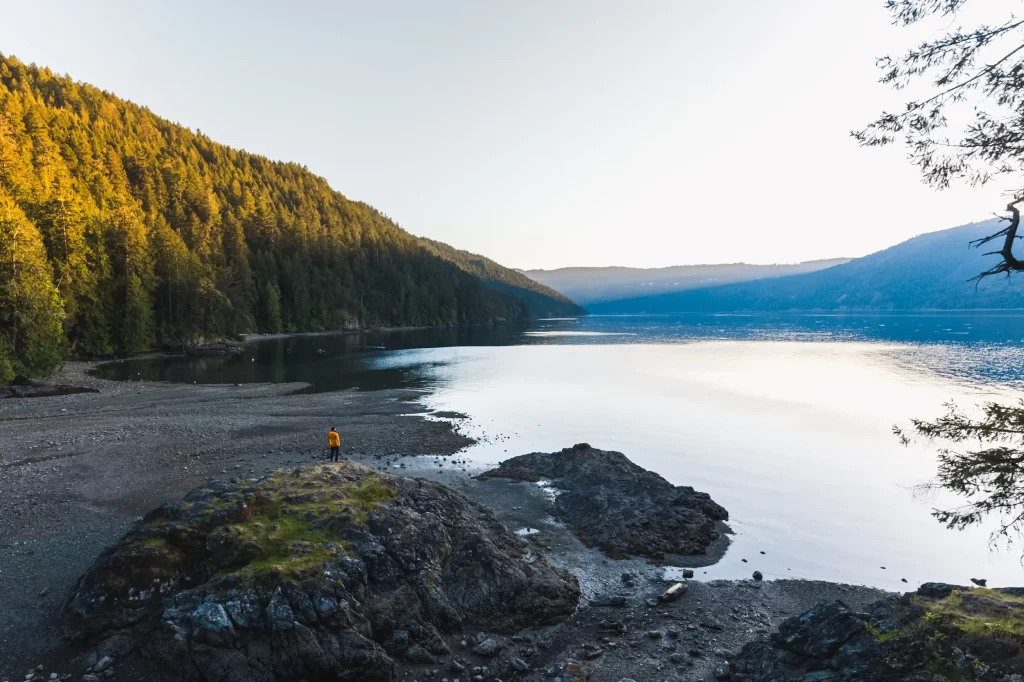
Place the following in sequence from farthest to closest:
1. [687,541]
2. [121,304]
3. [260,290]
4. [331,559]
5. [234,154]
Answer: [234,154] → [260,290] → [121,304] → [687,541] → [331,559]

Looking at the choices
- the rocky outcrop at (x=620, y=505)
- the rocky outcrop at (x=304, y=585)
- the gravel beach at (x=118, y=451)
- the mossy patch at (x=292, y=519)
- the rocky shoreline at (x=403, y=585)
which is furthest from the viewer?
the rocky outcrop at (x=620, y=505)

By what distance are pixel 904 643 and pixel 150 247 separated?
107284 millimetres

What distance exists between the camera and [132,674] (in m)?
11.3

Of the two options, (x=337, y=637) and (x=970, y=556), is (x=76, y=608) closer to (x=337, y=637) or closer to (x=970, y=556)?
(x=337, y=637)

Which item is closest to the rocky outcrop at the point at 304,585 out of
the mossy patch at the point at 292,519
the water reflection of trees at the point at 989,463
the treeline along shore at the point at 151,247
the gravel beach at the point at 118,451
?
the mossy patch at the point at 292,519

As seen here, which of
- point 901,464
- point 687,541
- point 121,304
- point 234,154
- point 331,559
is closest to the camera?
point 331,559

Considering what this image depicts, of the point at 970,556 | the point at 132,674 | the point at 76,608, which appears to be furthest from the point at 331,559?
the point at 970,556

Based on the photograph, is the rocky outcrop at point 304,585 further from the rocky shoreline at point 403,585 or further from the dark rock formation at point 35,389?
the dark rock formation at point 35,389

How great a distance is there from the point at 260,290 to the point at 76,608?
430 ft

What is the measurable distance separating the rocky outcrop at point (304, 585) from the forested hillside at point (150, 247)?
152 feet

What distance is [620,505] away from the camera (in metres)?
23.4

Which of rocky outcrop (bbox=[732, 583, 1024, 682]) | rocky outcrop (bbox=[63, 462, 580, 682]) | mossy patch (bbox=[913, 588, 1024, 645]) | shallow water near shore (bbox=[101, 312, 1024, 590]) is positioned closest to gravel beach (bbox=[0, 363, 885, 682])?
rocky outcrop (bbox=[63, 462, 580, 682])

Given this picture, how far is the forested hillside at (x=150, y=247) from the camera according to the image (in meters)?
54.2

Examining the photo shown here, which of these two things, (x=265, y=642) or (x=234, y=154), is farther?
(x=234, y=154)
